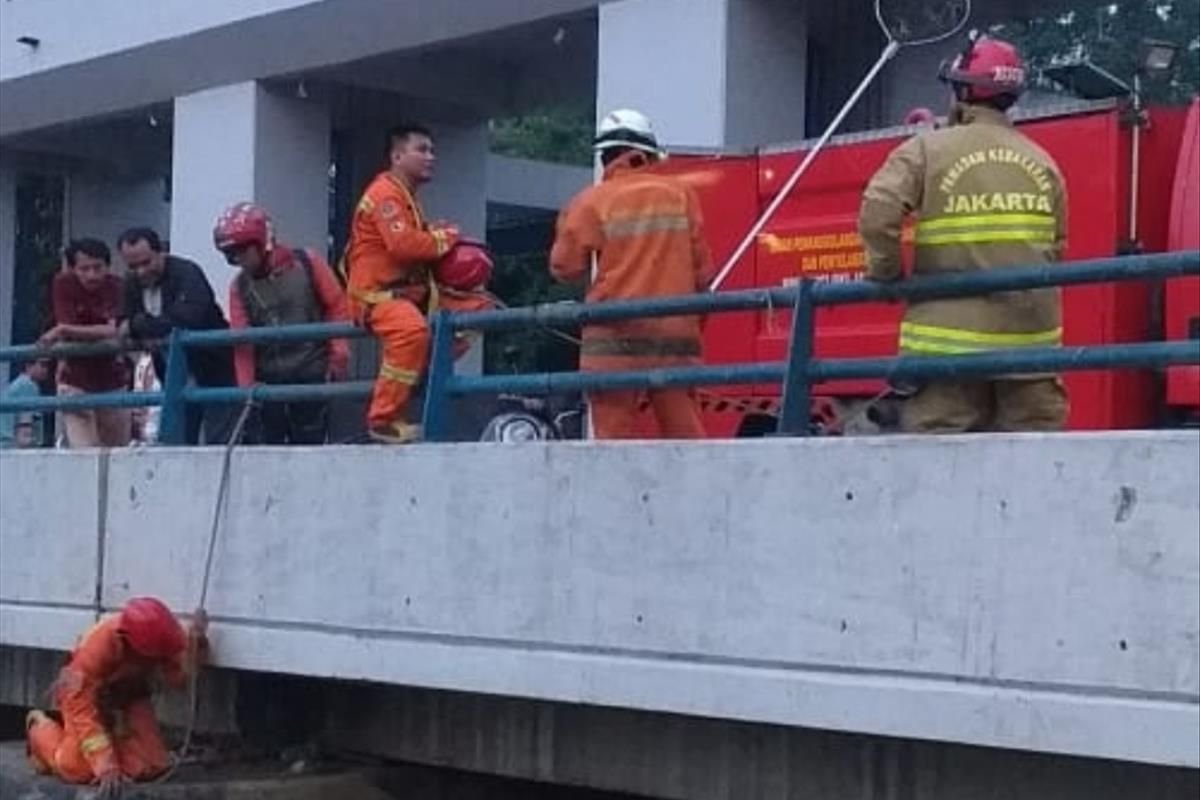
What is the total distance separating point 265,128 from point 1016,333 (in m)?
10.6

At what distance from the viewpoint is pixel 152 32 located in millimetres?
17984

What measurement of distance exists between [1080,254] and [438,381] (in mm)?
2697

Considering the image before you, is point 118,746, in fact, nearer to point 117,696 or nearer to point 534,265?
point 117,696

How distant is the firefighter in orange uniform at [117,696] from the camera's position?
10.1 m

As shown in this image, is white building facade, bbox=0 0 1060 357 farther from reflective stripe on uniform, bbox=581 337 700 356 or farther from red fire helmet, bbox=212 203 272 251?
reflective stripe on uniform, bbox=581 337 700 356

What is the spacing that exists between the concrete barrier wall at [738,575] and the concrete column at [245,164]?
6743 mm

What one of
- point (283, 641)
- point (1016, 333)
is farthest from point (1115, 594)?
point (283, 641)

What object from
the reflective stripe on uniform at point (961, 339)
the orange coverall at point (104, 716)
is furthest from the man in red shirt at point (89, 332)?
the reflective stripe on uniform at point (961, 339)

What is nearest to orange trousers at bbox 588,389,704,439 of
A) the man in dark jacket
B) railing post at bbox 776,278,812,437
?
railing post at bbox 776,278,812,437

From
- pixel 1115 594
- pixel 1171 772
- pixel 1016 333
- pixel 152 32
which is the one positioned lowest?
pixel 1171 772

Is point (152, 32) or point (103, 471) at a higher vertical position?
point (152, 32)

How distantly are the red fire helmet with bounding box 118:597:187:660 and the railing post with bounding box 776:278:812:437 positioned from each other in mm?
3276

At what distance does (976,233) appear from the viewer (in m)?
7.66

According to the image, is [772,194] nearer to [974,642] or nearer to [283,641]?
[283,641]
